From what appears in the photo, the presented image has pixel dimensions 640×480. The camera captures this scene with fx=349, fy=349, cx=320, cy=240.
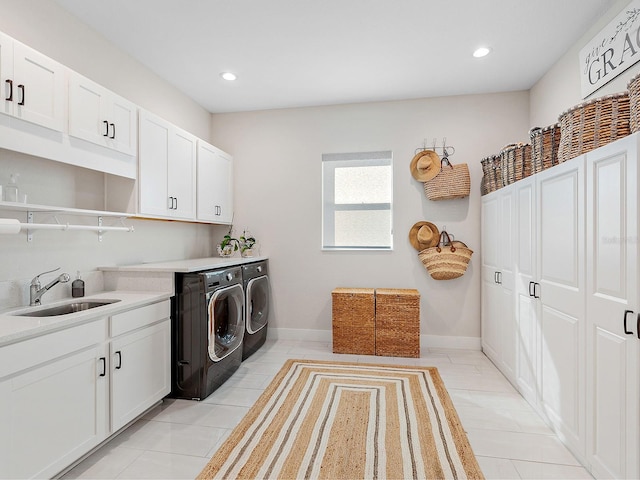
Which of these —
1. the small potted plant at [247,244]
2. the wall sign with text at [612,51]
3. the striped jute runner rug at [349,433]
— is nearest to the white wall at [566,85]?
the wall sign with text at [612,51]

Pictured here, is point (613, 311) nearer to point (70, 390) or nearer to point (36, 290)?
point (70, 390)

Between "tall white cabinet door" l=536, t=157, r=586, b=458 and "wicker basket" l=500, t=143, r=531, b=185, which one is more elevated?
"wicker basket" l=500, t=143, r=531, b=185

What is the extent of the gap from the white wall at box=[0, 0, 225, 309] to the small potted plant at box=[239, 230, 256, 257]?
755 millimetres

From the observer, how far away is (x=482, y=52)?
2.88 metres

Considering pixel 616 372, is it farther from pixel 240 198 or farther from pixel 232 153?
pixel 232 153

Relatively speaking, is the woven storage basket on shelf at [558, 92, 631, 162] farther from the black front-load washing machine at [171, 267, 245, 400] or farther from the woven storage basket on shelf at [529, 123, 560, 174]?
the black front-load washing machine at [171, 267, 245, 400]

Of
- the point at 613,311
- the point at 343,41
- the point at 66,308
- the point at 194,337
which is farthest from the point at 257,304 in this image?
the point at 613,311

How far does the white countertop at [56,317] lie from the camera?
1.48 meters

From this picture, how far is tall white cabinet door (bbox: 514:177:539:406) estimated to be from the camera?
7.95 feet

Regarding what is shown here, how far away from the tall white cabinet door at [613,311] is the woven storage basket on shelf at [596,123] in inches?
6.2

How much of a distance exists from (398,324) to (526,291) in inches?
52.0

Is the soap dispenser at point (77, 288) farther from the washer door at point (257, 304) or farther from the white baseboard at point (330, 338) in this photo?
the white baseboard at point (330, 338)

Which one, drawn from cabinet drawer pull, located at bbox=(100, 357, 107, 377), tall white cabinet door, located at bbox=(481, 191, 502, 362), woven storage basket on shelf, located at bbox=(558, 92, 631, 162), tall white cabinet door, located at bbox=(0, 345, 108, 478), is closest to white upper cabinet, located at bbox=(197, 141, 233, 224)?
cabinet drawer pull, located at bbox=(100, 357, 107, 377)

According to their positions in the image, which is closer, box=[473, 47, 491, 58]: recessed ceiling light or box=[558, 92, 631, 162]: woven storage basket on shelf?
box=[558, 92, 631, 162]: woven storage basket on shelf
